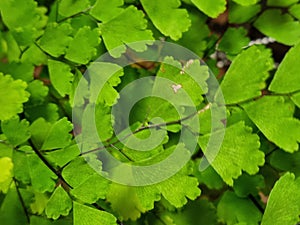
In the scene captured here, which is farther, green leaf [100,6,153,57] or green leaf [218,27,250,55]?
green leaf [218,27,250,55]

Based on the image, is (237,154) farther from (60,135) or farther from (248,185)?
(60,135)

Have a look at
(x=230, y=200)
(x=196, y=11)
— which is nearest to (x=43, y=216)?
(x=230, y=200)

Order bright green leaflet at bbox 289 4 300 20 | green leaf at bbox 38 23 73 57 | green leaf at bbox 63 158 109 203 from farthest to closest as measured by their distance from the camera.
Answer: bright green leaflet at bbox 289 4 300 20 < green leaf at bbox 38 23 73 57 < green leaf at bbox 63 158 109 203

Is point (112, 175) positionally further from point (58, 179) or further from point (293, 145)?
point (293, 145)

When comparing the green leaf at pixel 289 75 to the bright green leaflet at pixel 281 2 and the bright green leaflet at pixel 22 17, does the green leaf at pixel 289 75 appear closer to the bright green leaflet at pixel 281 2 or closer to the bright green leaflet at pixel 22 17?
the bright green leaflet at pixel 281 2

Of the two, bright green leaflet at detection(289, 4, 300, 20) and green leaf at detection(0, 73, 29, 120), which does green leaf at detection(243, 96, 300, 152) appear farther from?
green leaf at detection(0, 73, 29, 120)

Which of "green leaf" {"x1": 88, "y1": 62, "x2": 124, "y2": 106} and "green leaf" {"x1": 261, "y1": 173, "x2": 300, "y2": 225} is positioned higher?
"green leaf" {"x1": 88, "y1": 62, "x2": 124, "y2": 106}

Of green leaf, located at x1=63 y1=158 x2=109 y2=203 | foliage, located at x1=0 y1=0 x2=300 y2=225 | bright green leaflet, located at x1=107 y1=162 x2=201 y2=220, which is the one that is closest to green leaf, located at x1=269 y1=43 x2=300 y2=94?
foliage, located at x1=0 y1=0 x2=300 y2=225

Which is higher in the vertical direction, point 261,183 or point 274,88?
point 274,88
